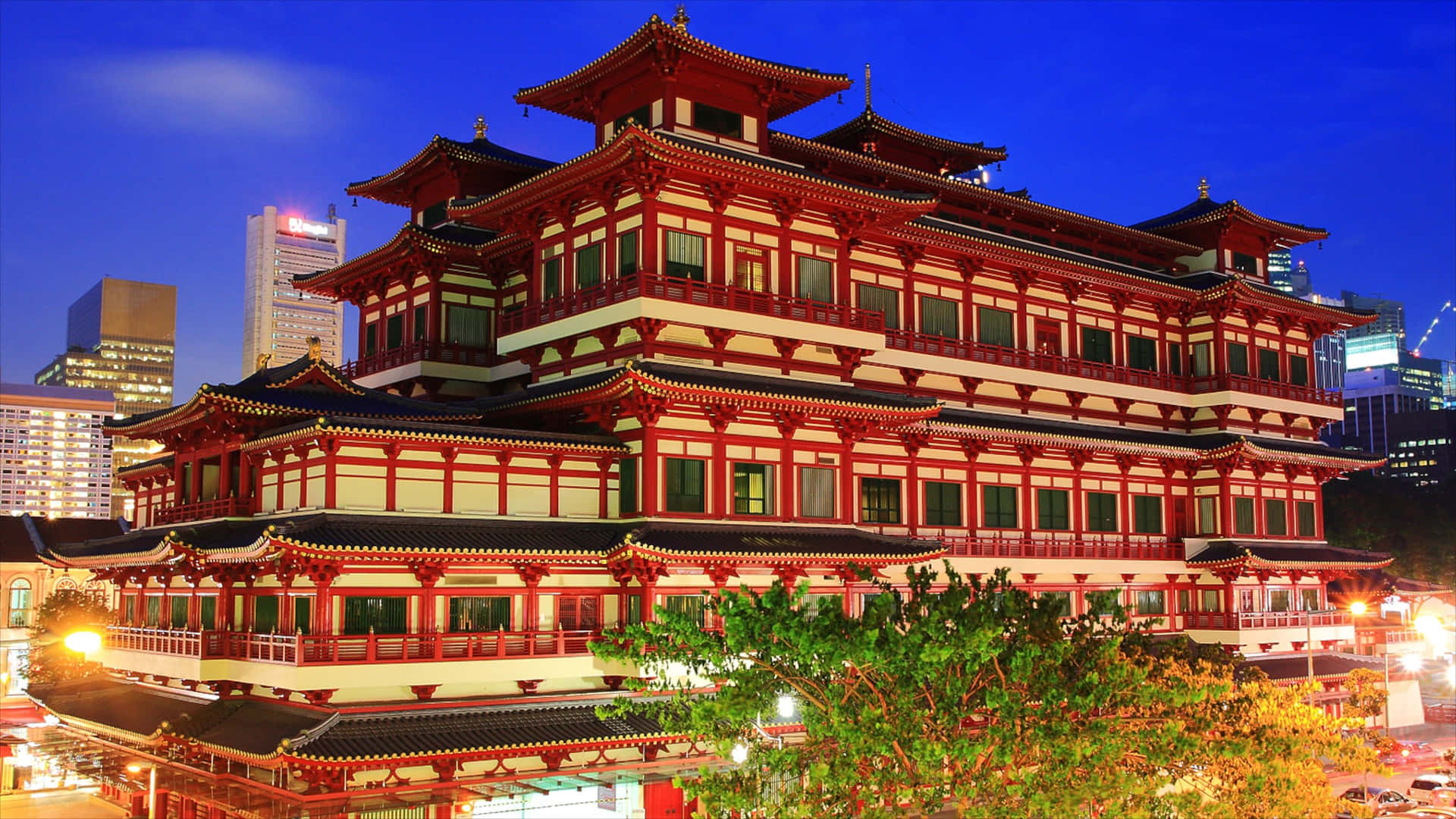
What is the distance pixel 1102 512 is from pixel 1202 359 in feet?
32.3

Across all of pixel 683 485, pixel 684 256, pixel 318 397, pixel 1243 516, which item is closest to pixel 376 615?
pixel 318 397

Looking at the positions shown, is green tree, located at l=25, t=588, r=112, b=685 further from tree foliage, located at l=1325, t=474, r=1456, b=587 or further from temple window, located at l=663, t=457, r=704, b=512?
tree foliage, located at l=1325, t=474, r=1456, b=587

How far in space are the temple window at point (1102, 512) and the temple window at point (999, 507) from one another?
14.0 feet

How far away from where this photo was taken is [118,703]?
40844 mm

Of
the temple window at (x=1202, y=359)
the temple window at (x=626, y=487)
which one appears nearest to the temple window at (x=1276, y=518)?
the temple window at (x=1202, y=359)

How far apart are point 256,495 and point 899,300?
77.0ft

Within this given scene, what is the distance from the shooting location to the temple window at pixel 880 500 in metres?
46.4

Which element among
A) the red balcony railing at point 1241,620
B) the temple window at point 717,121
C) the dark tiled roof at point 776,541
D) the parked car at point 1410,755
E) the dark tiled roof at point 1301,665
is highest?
the temple window at point 717,121

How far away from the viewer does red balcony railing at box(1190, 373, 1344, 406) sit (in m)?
58.0

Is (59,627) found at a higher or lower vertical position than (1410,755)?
higher

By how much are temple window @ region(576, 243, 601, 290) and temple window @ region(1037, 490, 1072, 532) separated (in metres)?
21.2

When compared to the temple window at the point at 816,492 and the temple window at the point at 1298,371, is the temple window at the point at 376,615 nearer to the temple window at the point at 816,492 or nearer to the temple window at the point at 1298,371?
the temple window at the point at 816,492

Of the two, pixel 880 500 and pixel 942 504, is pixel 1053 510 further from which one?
pixel 880 500

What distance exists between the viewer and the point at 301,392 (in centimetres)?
3809
